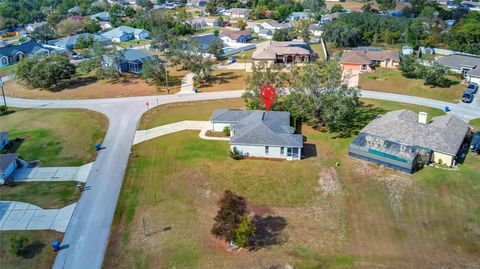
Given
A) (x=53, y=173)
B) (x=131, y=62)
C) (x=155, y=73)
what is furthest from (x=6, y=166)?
(x=131, y=62)

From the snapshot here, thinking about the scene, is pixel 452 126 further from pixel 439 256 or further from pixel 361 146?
pixel 439 256

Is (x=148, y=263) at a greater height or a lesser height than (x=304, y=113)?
lesser

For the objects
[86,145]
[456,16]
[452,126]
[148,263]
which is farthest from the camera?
[456,16]

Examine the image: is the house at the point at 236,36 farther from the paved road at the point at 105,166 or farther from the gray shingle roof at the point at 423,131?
the gray shingle roof at the point at 423,131

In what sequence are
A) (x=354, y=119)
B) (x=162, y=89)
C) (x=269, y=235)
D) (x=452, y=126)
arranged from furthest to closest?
1. (x=162, y=89)
2. (x=354, y=119)
3. (x=452, y=126)
4. (x=269, y=235)

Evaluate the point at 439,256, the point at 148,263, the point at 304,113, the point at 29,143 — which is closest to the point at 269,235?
the point at 148,263

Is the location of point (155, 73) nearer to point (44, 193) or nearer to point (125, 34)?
point (44, 193)
